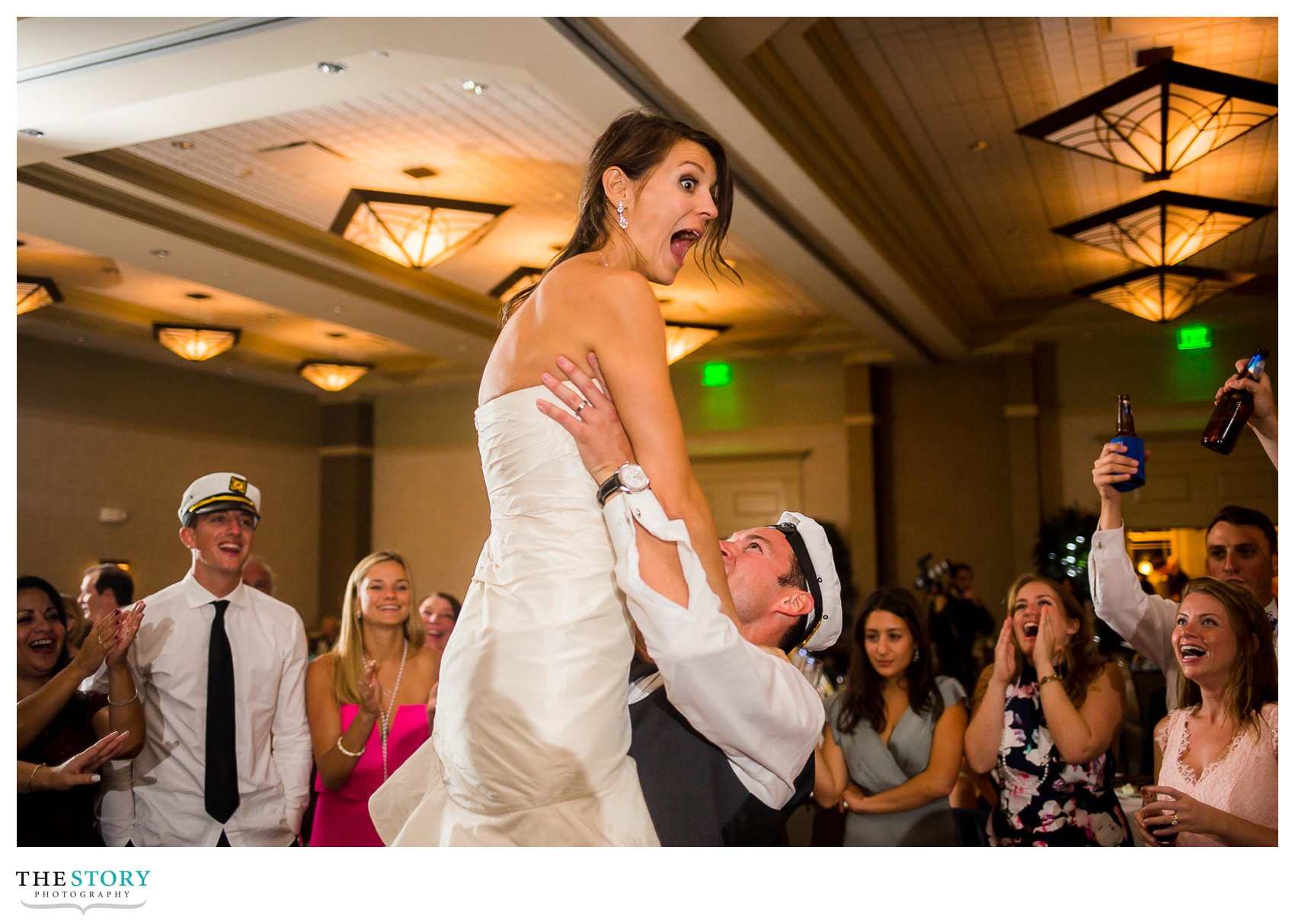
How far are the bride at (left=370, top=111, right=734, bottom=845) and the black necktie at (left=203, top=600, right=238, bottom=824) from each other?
1.31 metres

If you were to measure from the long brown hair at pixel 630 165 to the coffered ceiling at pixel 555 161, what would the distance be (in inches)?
28.3

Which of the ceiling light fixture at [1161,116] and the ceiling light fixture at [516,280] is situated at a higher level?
the ceiling light fixture at [1161,116]

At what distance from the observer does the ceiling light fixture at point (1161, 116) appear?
5.11 metres

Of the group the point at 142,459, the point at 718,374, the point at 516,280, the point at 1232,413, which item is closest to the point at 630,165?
the point at 1232,413

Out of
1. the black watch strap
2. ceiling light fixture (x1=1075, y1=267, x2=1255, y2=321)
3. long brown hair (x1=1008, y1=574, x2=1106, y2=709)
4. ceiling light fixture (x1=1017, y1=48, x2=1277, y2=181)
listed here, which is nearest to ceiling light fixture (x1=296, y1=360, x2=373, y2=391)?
ceiling light fixture (x1=1075, y1=267, x2=1255, y2=321)

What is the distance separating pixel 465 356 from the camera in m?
11.2

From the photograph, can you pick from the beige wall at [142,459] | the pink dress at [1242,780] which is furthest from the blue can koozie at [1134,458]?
the beige wall at [142,459]

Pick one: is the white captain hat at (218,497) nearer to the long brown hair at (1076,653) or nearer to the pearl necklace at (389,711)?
the pearl necklace at (389,711)

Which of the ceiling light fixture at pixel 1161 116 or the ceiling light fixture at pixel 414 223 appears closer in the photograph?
the ceiling light fixture at pixel 1161 116

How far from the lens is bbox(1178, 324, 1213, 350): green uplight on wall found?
34.1ft

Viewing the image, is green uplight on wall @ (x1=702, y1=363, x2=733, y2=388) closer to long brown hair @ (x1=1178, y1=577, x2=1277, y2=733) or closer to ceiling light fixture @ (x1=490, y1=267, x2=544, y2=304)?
ceiling light fixture @ (x1=490, y1=267, x2=544, y2=304)

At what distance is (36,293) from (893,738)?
823cm
